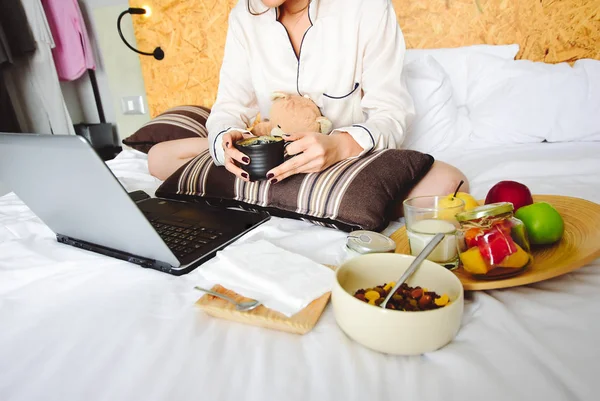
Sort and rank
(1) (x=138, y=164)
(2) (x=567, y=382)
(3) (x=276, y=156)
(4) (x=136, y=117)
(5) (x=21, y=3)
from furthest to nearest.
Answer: (4) (x=136, y=117) < (5) (x=21, y=3) < (1) (x=138, y=164) < (3) (x=276, y=156) < (2) (x=567, y=382)

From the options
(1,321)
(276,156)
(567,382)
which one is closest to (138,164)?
(276,156)

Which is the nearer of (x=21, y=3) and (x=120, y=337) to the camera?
(x=120, y=337)

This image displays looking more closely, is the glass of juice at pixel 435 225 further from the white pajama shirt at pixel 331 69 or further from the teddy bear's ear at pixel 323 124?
the teddy bear's ear at pixel 323 124

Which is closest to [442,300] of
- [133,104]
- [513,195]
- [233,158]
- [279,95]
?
[513,195]

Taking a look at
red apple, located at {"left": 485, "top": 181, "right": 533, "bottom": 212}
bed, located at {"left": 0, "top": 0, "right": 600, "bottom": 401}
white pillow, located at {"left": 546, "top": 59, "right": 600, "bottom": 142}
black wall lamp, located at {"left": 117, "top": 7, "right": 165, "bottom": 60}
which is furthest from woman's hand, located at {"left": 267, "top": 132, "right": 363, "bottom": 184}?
black wall lamp, located at {"left": 117, "top": 7, "right": 165, "bottom": 60}

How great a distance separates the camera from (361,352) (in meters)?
0.46

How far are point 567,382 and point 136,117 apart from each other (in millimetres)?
2698

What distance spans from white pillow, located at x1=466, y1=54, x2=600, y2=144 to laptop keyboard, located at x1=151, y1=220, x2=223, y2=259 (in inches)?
45.3

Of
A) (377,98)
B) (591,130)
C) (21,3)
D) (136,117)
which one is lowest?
(136,117)

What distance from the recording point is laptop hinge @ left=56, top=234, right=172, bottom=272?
2.26 ft

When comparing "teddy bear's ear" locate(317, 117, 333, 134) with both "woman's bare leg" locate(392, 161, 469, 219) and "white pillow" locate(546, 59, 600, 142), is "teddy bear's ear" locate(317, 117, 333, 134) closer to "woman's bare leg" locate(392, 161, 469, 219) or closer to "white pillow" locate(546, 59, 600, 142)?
"woman's bare leg" locate(392, 161, 469, 219)

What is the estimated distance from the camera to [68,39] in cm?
241

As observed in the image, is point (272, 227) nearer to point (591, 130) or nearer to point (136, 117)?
point (591, 130)

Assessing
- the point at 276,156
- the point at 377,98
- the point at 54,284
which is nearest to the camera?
the point at 54,284
